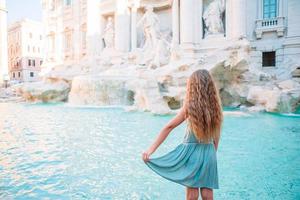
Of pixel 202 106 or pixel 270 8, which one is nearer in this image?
pixel 202 106

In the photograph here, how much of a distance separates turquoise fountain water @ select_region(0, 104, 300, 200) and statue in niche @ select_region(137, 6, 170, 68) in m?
8.28

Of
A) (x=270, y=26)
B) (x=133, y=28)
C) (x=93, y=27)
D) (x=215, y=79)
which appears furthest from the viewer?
(x=93, y=27)

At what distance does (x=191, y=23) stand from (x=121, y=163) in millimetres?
11286

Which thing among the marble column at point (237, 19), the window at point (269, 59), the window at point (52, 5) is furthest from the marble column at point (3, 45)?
the window at point (269, 59)

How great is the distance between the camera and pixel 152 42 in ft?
51.0

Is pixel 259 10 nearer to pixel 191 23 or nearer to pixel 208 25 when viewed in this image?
pixel 208 25

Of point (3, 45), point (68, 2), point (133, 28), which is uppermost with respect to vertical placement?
point (68, 2)

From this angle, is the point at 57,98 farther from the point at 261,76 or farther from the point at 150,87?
the point at 261,76

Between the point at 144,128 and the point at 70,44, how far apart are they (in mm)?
18840

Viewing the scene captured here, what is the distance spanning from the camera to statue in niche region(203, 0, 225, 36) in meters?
13.6

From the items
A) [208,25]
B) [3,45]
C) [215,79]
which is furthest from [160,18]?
[3,45]

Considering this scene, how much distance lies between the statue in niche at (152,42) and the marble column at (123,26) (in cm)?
109

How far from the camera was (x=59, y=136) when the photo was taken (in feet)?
17.6

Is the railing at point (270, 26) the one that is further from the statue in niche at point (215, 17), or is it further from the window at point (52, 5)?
the window at point (52, 5)
